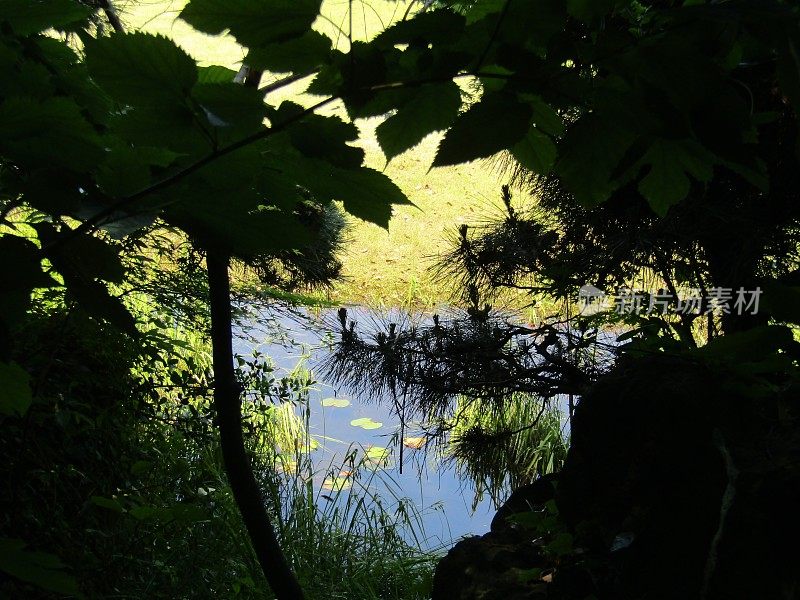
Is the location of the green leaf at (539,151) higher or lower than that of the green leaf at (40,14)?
lower

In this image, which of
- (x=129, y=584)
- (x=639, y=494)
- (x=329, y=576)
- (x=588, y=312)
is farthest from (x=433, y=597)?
(x=329, y=576)

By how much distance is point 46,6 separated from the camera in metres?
0.28

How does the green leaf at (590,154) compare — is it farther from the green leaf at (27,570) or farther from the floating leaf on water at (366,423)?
the floating leaf on water at (366,423)

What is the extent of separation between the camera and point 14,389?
229 millimetres

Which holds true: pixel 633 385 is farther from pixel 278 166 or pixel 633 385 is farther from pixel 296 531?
pixel 296 531

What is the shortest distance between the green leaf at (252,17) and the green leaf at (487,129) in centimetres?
6

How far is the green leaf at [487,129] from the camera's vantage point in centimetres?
24

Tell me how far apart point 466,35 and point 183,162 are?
108 millimetres

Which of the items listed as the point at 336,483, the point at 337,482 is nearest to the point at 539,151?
the point at 336,483

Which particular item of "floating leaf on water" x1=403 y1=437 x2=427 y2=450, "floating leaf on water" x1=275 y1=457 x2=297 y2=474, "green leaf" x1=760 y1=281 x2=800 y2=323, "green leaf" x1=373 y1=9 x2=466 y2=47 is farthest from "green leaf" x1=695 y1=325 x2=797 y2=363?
"floating leaf on water" x1=403 y1=437 x2=427 y2=450

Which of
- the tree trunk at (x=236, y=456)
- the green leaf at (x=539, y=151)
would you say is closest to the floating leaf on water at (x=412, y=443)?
the tree trunk at (x=236, y=456)

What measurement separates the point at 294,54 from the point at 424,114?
0.05m

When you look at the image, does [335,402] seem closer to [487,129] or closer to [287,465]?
[287,465]

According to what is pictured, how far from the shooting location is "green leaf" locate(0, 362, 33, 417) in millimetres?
227
